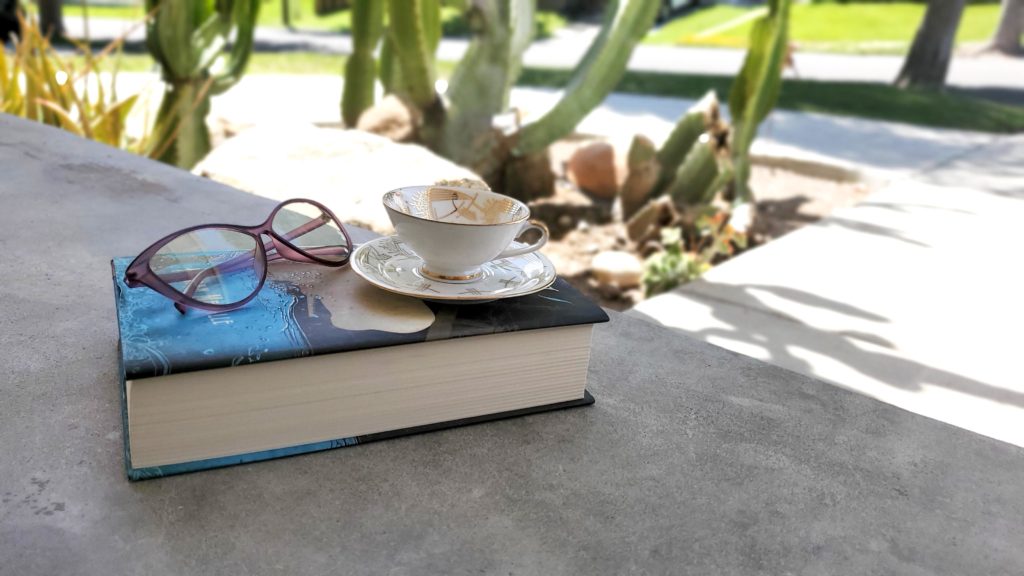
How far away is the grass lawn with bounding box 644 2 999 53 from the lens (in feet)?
44.2

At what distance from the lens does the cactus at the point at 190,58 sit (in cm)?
328

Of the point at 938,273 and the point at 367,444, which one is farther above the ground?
the point at 367,444

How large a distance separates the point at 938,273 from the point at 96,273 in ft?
7.51

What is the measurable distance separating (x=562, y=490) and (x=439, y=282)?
0.70 ft

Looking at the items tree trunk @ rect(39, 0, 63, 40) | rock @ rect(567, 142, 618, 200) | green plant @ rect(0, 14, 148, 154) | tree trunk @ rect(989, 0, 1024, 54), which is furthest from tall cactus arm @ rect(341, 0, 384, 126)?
tree trunk @ rect(989, 0, 1024, 54)

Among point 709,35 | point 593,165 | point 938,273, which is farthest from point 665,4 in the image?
point 938,273

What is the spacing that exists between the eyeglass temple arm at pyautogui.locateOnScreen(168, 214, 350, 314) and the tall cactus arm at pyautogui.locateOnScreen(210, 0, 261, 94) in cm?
290

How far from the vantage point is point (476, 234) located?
74 cm

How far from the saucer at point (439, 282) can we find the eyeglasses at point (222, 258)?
39 mm

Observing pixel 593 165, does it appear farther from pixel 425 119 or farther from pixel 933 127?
pixel 933 127

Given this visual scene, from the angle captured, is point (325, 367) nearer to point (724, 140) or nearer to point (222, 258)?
point (222, 258)

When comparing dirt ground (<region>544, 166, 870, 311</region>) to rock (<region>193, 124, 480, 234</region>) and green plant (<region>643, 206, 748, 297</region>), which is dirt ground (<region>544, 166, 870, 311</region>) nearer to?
green plant (<region>643, 206, 748, 297</region>)

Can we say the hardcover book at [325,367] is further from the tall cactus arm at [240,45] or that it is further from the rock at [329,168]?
the tall cactus arm at [240,45]

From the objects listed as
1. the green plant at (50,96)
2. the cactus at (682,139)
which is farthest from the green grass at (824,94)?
the green plant at (50,96)
